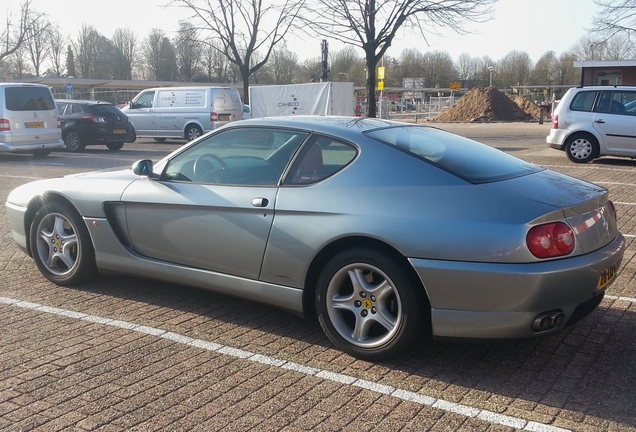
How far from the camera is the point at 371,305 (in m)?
→ 3.73

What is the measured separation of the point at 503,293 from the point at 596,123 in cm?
1190

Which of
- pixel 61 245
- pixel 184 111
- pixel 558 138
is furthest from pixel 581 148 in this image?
pixel 184 111

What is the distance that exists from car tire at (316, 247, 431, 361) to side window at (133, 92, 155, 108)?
20199mm

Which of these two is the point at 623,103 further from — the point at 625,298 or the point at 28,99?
the point at 28,99

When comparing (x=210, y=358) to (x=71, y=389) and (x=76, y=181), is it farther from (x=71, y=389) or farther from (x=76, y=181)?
(x=76, y=181)

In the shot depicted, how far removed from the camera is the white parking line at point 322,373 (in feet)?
10.1

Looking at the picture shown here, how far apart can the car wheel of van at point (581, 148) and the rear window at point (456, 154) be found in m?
10.5

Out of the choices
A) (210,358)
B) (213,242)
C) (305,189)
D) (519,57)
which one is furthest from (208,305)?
(519,57)

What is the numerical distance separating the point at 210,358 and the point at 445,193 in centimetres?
170

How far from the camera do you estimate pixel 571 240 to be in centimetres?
345

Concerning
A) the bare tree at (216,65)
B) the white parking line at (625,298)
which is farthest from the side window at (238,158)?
the bare tree at (216,65)

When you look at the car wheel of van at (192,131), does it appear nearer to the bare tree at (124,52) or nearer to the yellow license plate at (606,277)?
the yellow license plate at (606,277)

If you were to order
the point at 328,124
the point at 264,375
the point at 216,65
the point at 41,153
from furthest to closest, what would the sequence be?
the point at 216,65, the point at 41,153, the point at 328,124, the point at 264,375

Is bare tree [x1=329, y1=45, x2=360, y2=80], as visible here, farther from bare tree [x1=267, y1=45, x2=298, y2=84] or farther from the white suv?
the white suv
